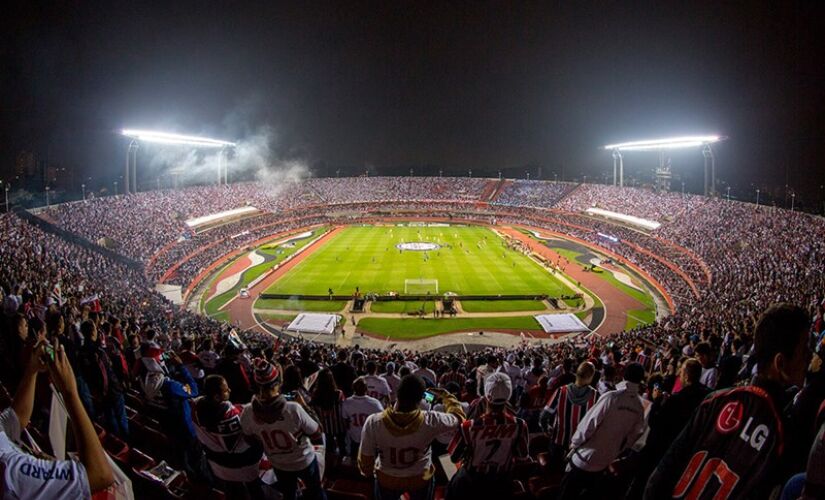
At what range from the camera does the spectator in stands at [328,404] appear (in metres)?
6.52

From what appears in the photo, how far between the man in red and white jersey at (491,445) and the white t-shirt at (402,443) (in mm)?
286

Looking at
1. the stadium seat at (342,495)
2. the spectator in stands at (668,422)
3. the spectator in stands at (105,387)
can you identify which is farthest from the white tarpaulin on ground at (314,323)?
the spectator in stands at (668,422)

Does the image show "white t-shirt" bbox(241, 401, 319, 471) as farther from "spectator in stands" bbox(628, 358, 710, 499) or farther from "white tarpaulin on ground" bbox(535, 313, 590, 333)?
"white tarpaulin on ground" bbox(535, 313, 590, 333)

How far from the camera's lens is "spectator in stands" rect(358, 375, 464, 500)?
452 cm

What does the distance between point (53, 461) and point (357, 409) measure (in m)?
4.14

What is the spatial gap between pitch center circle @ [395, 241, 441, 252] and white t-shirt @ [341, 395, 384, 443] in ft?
165

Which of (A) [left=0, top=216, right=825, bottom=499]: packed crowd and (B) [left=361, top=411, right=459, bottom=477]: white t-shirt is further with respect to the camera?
(B) [left=361, top=411, right=459, bottom=477]: white t-shirt

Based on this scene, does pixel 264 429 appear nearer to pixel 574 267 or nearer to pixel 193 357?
pixel 193 357

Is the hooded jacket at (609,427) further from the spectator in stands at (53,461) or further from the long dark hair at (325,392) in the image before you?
the spectator in stands at (53,461)

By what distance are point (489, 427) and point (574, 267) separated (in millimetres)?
46876

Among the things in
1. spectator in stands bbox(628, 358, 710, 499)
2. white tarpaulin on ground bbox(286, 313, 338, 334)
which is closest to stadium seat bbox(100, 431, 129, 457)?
spectator in stands bbox(628, 358, 710, 499)

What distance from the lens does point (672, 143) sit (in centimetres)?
6469

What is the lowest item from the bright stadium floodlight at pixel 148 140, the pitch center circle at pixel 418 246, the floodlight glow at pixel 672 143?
the pitch center circle at pixel 418 246

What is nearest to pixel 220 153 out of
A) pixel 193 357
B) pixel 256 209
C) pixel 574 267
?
pixel 256 209
